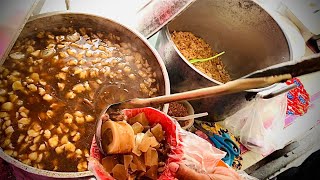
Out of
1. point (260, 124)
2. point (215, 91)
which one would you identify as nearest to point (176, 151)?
point (215, 91)

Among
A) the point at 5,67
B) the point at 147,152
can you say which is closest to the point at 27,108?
the point at 5,67

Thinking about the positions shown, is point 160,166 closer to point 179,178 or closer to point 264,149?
point 179,178

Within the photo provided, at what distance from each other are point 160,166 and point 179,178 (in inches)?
3.9

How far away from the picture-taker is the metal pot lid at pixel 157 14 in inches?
87.6

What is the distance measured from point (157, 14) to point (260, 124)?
3.59ft

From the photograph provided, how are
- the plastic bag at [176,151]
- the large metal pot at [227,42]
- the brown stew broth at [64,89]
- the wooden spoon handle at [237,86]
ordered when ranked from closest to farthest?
the wooden spoon handle at [237,86]
the plastic bag at [176,151]
the brown stew broth at [64,89]
the large metal pot at [227,42]

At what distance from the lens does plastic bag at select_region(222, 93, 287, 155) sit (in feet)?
8.36

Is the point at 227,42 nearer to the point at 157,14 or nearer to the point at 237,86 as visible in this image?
the point at 157,14

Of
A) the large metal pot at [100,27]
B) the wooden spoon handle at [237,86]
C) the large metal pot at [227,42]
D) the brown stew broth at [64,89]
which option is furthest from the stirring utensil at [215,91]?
the large metal pot at [227,42]

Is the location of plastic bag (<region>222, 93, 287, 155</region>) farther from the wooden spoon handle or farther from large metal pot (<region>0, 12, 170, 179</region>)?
the wooden spoon handle

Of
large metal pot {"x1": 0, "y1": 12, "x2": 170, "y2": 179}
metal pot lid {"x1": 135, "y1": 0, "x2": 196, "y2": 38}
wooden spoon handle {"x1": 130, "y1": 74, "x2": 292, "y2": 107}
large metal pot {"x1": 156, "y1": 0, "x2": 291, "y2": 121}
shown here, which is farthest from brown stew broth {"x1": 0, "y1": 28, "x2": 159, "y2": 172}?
wooden spoon handle {"x1": 130, "y1": 74, "x2": 292, "y2": 107}

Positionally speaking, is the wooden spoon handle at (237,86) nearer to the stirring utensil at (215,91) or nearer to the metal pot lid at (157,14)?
the stirring utensil at (215,91)

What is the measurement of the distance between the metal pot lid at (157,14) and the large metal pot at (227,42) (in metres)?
0.16

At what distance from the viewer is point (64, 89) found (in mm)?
1963
